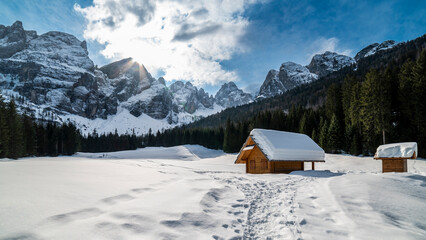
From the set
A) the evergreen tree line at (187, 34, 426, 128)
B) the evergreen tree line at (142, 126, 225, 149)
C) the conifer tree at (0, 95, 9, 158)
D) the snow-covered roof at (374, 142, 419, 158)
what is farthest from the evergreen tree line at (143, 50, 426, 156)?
the conifer tree at (0, 95, 9, 158)

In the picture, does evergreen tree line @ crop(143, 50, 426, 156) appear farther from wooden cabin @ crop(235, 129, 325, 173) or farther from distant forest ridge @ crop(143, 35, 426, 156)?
wooden cabin @ crop(235, 129, 325, 173)

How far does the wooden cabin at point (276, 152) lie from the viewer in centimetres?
2238

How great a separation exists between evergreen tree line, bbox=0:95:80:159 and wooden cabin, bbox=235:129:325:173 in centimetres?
3974

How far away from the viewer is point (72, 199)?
221 inches

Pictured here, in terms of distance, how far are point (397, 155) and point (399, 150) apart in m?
0.50

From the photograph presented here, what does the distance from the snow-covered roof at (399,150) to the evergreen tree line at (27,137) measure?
5241 cm

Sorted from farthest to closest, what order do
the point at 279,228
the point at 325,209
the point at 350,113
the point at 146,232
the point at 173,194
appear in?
the point at 350,113, the point at 173,194, the point at 325,209, the point at 279,228, the point at 146,232

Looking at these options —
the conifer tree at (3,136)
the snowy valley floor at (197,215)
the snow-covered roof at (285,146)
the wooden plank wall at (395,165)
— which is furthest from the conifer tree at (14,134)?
the wooden plank wall at (395,165)

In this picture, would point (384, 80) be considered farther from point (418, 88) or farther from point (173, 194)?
point (173, 194)

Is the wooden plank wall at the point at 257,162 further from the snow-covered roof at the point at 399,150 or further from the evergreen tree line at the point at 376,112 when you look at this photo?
the evergreen tree line at the point at 376,112

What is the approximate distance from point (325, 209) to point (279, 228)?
8.69ft

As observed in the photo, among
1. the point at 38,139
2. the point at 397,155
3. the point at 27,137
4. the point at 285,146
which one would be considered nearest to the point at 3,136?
the point at 27,137

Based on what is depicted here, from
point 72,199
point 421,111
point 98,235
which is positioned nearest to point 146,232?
point 98,235

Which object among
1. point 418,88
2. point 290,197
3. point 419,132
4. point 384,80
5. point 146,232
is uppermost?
point 384,80
